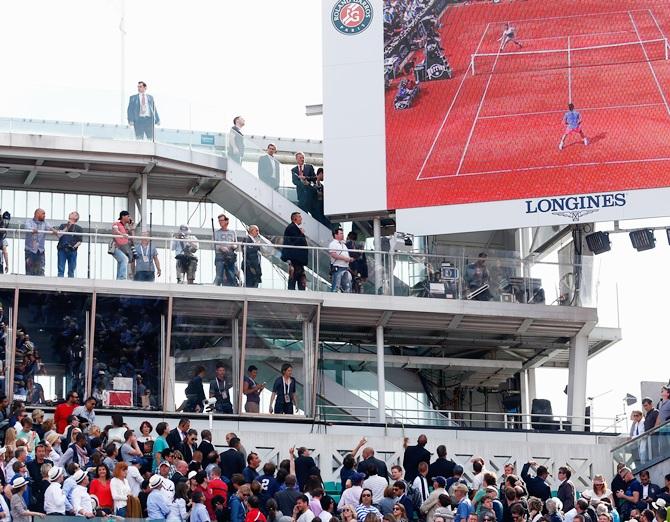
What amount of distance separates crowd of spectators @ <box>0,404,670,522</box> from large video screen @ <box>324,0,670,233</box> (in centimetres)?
870

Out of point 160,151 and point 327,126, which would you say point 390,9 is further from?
point 160,151

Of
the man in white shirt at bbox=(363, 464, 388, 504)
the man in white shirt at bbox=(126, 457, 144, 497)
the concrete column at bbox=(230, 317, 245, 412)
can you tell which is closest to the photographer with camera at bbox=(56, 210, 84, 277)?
the concrete column at bbox=(230, 317, 245, 412)

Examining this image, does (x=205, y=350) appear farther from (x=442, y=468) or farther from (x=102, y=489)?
(x=102, y=489)

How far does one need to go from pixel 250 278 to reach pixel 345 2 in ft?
22.3

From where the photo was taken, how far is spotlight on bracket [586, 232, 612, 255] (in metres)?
39.0

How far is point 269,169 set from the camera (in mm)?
40906

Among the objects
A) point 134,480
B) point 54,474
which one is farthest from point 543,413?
point 54,474

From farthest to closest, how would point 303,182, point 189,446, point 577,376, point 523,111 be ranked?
point 303,182
point 577,376
point 523,111
point 189,446

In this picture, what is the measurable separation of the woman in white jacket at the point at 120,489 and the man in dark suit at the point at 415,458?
17.0 ft

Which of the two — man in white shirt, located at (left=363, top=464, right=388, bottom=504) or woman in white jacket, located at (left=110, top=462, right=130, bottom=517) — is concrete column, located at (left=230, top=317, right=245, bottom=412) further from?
woman in white jacket, located at (left=110, top=462, right=130, bottom=517)

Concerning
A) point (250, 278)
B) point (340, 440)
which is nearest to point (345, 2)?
point (250, 278)

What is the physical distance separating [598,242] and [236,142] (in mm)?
7491

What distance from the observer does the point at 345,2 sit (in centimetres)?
4116

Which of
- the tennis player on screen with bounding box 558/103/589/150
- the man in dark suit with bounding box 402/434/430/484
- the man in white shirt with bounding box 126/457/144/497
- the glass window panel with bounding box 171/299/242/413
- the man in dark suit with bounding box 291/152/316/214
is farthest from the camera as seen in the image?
the man in dark suit with bounding box 291/152/316/214
